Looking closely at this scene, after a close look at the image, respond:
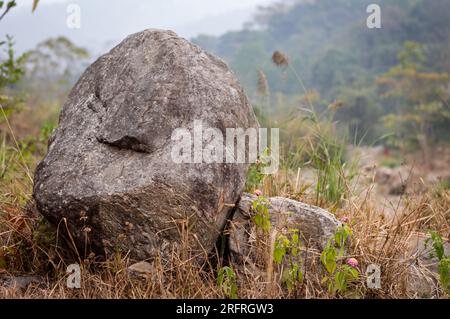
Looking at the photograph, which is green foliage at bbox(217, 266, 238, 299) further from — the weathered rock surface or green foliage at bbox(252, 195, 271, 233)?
green foliage at bbox(252, 195, 271, 233)

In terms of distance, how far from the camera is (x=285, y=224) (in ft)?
9.50

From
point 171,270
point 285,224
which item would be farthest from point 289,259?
point 171,270

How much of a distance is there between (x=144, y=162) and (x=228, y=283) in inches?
29.3

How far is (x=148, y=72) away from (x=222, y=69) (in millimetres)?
431

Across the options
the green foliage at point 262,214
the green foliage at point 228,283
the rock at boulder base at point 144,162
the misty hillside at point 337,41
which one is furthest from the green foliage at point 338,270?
the misty hillside at point 337,41

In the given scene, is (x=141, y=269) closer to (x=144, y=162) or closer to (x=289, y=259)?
(x=144, y=162)

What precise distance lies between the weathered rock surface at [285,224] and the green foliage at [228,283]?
18cm

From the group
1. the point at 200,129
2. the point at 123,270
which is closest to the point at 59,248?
the point at 123,270

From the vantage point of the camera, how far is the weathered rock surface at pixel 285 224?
2.88 meters

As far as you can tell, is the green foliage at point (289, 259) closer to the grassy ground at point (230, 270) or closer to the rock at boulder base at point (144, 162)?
the grassy ground at point (230, 270)

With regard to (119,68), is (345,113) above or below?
below
